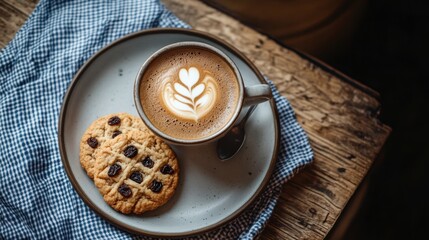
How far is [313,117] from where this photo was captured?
1.42m

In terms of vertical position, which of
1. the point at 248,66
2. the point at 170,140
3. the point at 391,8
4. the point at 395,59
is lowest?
the point at 170,140

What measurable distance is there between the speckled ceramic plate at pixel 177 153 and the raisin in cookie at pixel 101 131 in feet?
0.10

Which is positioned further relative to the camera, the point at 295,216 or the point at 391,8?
the point at 391,8

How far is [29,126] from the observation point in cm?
133

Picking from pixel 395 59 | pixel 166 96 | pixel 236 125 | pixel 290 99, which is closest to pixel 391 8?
pixel 395 59

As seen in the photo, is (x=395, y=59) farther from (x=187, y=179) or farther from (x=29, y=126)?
(x=29, y=126)

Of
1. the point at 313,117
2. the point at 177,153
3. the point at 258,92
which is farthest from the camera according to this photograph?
the point at 313,117

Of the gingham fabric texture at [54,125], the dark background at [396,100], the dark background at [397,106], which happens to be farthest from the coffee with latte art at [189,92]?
the dark background at [397,106]

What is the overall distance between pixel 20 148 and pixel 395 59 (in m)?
1.57

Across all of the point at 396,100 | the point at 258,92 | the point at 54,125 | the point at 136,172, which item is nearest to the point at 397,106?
the point at 396,100

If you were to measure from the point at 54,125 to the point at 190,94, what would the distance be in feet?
1.33

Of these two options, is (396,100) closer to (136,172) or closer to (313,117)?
(313,117)

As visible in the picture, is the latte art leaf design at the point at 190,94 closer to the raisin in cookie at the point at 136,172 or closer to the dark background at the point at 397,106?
the raisin in cookie at the point at 136,172

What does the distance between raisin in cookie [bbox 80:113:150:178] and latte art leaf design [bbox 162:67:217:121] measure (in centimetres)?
11
